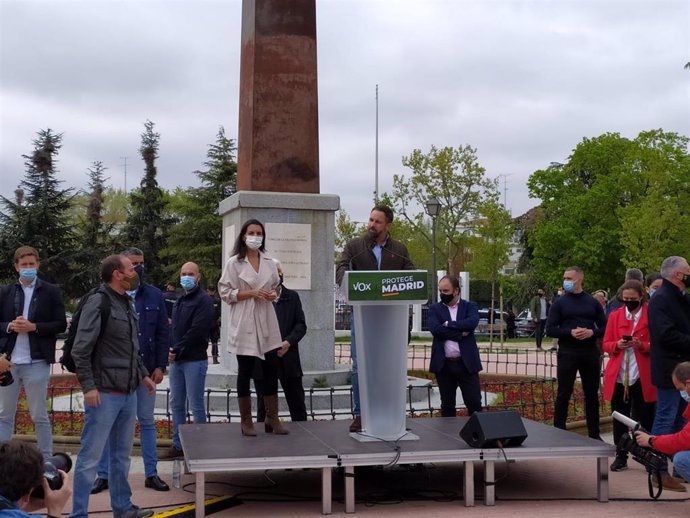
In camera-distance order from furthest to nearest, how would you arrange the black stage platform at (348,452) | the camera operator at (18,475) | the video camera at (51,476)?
the black stage platform at (348,452), the video camera at (51,476), the camera operator at (18,475)

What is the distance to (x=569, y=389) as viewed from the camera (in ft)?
31.0

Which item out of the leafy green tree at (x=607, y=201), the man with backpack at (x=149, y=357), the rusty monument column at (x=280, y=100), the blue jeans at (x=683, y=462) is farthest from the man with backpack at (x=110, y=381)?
the leafy green tree at (x=607, y=201)

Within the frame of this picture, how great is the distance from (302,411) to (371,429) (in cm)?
154

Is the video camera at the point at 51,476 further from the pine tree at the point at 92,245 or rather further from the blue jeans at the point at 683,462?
the pine tree at the point at 92,245

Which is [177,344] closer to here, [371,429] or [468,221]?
[371,429]

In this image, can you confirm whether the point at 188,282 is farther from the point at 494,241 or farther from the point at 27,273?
the point at 494,241

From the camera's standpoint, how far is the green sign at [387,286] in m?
7.34

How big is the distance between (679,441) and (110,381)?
163 inches

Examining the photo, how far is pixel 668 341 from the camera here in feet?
25.7

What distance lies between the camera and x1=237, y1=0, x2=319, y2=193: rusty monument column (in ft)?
42.5

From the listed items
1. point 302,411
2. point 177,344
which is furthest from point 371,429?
point 177,344

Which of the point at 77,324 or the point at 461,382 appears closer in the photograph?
the point at 77,324

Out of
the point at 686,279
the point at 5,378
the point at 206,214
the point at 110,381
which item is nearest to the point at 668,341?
the point at 686,279

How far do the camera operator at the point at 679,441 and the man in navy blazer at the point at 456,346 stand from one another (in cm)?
239
